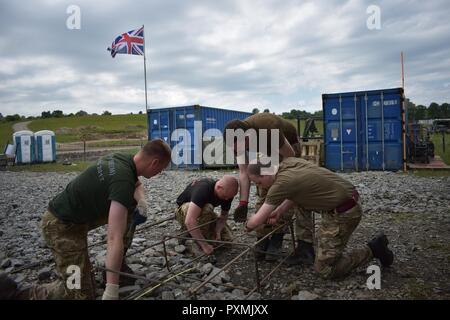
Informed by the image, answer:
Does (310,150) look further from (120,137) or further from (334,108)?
(120,137)

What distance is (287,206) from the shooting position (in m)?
4.10

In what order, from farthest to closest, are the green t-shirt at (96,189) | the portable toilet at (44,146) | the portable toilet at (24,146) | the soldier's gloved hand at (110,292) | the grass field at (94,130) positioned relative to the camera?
the grass field at (94,130)
the portable toilet at (44,146)
the portable toilet at (24,146)
the green t-shirt at (96,189)
the soldier's gloved hand at (110,292)

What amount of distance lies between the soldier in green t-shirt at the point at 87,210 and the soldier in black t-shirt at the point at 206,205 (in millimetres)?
1228

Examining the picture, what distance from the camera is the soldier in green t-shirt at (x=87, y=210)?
285cm

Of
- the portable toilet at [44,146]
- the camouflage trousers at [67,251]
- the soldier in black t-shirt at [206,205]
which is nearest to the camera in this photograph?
the camouflage trousers at [67,251]

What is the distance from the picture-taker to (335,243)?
373 centimetres

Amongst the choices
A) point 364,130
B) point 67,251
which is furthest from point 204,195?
point 364,130

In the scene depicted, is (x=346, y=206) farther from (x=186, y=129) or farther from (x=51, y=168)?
(x=51, y=168)

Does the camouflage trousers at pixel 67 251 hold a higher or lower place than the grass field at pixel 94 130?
lower

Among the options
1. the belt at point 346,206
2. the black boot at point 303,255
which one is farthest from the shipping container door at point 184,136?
the belt at point 346,206

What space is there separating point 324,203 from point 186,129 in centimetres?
1292

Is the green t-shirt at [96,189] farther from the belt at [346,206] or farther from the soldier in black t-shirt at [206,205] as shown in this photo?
the belt at [346,206]

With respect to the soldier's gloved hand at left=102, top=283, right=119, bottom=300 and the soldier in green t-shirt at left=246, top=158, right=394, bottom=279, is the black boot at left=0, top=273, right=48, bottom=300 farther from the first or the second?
the soldier in green t-shirt at left=246, top=158, right=394, bottom=279
